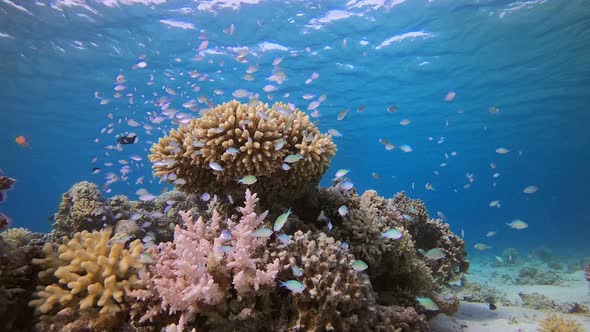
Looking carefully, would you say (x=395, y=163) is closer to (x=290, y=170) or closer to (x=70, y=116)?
(x=70, y=116)

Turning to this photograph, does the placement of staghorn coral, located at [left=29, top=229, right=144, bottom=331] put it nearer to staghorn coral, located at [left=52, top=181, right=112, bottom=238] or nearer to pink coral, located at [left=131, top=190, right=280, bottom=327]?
pink coral, located at [left=131, top=190, right=280, bottom=327]

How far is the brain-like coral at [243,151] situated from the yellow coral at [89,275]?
1.62 meters

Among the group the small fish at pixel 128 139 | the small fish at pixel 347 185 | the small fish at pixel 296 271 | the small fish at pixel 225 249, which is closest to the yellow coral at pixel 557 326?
the small fish at pixel 347 185

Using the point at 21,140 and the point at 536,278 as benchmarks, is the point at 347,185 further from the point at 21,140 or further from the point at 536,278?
the point at 536,278

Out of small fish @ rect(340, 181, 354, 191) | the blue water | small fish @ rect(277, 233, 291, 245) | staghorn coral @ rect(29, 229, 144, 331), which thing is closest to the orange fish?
staghorn coral @ rect(29, 229, 144, 331)

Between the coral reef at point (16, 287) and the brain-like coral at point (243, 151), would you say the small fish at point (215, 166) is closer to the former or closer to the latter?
the brain-like coral at point (243, 151)

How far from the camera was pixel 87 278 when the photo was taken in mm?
3354

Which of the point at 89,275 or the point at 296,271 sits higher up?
the point at 296,271

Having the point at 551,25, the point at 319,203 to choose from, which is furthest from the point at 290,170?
the point at 551,25

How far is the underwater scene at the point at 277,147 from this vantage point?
3.45m

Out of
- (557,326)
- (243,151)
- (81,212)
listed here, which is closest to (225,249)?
(243,151)

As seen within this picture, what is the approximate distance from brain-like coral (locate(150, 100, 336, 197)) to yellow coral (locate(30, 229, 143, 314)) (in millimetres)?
1619

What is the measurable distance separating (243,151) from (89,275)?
2.42 m

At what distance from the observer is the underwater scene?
3451 mm
